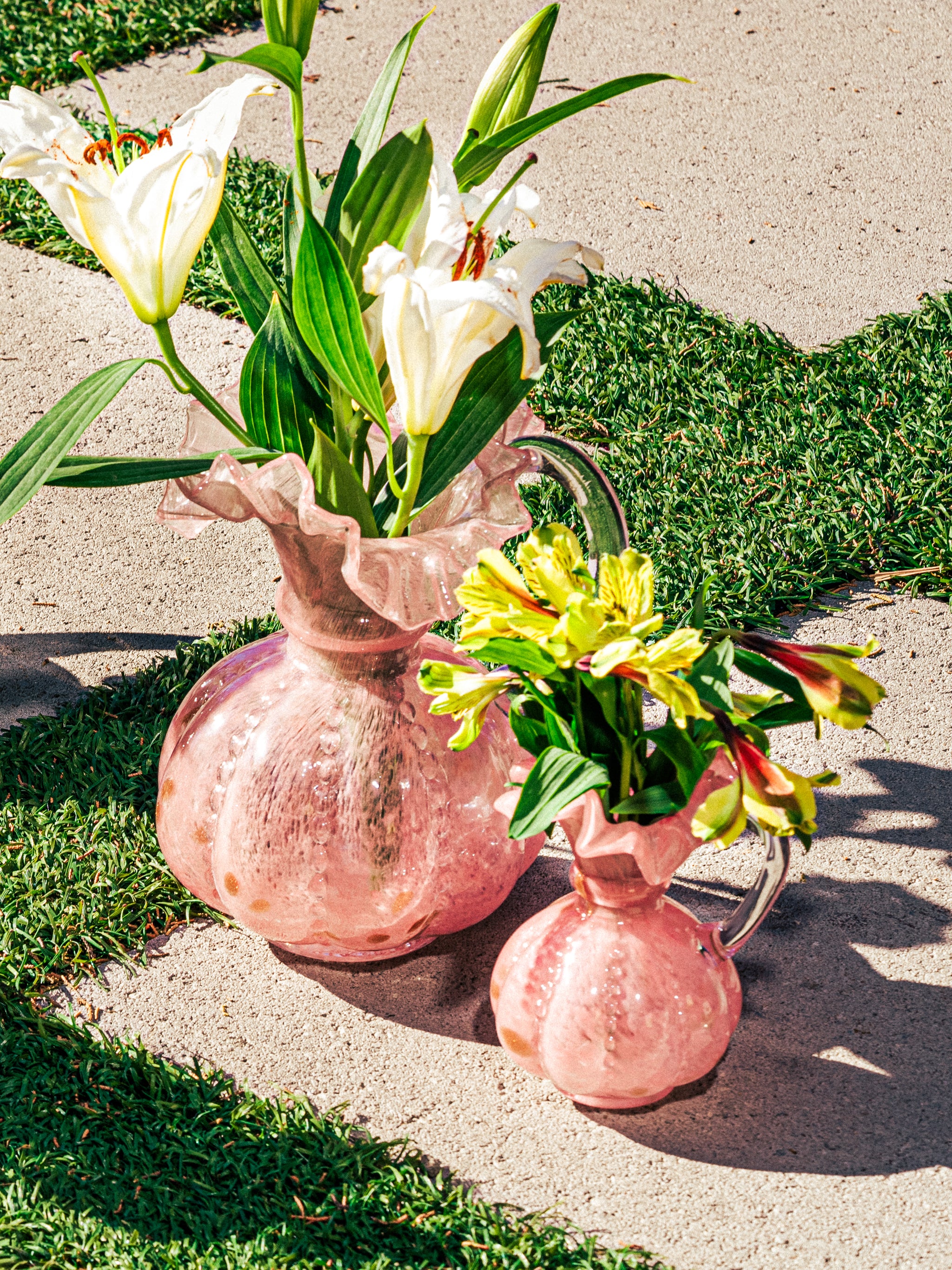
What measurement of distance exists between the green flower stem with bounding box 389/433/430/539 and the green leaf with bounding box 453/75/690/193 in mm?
289

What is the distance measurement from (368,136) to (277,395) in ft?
1.06

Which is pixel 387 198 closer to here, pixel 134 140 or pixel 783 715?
pixel 134 140

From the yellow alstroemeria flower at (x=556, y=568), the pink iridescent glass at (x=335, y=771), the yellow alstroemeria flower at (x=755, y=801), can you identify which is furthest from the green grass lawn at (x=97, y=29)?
the yellow alstroemeria flower at (x=755, y=801)

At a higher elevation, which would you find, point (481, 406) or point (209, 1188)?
point (481, 406)

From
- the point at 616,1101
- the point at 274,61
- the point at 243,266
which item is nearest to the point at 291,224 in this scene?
the point at 243,266

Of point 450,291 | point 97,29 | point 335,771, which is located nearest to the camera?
point 450,291

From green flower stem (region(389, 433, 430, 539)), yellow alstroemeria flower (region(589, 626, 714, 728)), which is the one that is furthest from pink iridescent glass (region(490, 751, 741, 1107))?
green flower stem (region(389, 433, 430, 539))

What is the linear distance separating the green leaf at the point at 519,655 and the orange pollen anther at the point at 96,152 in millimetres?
665

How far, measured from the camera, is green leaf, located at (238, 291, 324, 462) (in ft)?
5.42

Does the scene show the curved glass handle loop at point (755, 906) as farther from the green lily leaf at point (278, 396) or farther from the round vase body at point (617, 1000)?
the green lily leaf at point (278, 396)

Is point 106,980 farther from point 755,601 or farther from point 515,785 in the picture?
point 755,601

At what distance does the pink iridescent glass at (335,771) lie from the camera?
1781 millimetres

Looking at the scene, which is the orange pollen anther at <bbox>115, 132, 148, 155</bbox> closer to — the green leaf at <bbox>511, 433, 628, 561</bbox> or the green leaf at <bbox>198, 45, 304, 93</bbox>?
the green leaf at <bbox>198, 45, 304, 93</bbox>

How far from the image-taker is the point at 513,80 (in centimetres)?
156
